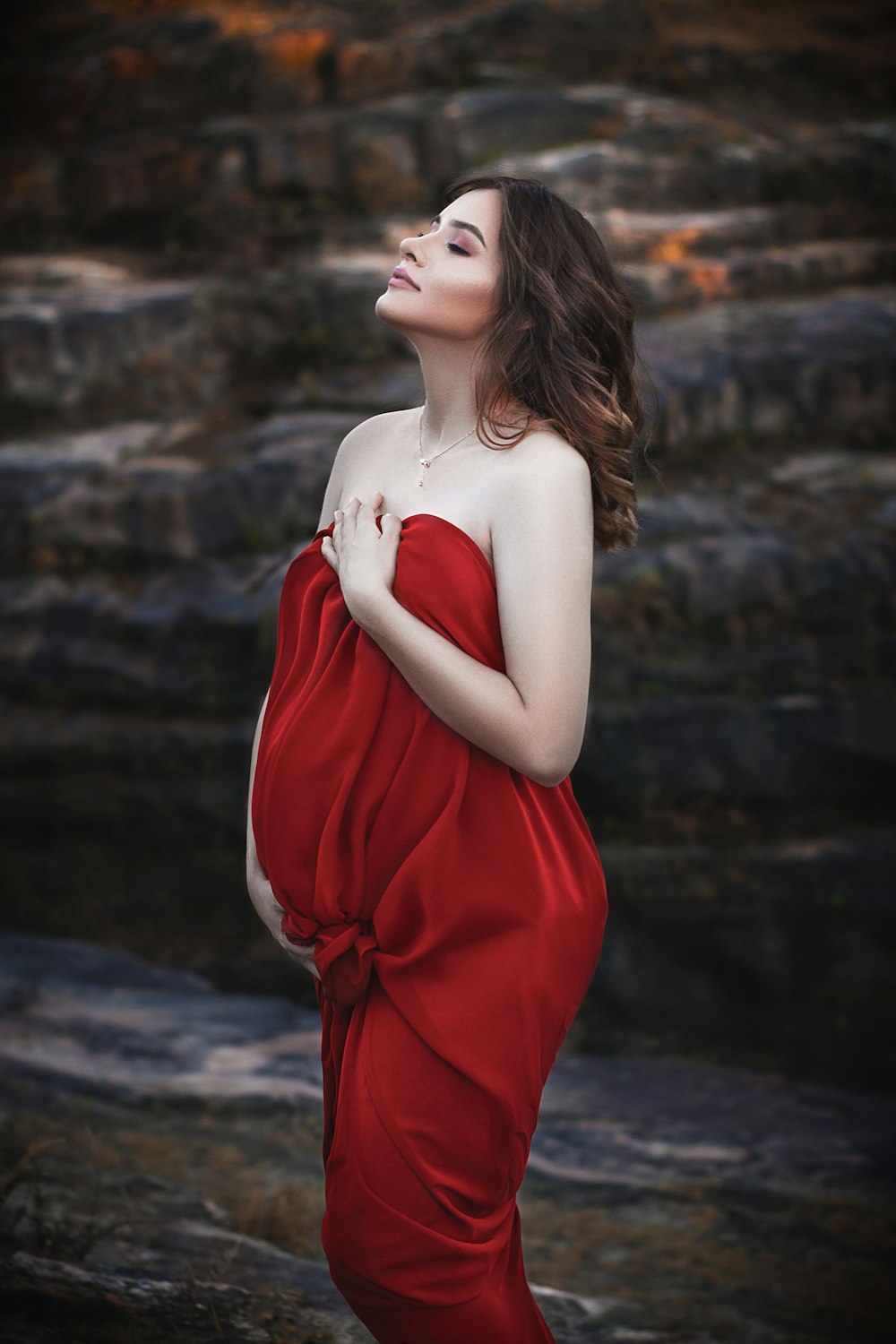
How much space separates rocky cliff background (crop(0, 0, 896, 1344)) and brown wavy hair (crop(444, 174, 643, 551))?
4.47 feet

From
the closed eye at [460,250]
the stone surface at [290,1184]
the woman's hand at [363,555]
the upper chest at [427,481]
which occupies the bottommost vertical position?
the stone surface at [290,1184]

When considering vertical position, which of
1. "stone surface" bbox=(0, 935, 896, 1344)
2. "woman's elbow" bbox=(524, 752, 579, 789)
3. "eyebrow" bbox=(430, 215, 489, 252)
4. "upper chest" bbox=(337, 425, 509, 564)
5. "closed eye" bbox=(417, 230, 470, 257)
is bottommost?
"stone surface" bbox=(0, 935, 896, 1344)

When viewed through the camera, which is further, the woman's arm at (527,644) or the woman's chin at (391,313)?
the woman's chin at (391,313)

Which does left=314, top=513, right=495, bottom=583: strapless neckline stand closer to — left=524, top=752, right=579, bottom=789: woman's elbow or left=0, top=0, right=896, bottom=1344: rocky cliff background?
left=524, top=752, right=579, bottom=789: woman's elbow

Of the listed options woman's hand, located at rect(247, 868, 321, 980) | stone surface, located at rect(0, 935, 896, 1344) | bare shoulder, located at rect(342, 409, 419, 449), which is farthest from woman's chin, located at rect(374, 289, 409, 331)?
stone surface, located at rect(0, 935, 896, 1344)

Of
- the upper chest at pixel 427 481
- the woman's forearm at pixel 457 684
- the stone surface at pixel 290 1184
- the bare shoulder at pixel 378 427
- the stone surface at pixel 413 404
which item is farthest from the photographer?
the stone surface at pixel 413 404

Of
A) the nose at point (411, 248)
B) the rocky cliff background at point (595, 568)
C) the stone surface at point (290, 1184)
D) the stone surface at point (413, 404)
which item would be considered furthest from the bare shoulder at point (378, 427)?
the stone surface at point (413, 404)

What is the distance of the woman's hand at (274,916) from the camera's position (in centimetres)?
189

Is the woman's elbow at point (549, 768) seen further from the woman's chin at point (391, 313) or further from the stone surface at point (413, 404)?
the stone surface at point (413, 404)

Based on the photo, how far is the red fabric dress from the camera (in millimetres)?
1747

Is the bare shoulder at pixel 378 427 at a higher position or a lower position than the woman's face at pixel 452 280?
lower

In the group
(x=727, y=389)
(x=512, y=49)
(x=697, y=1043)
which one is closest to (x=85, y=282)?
(x=512, y=49)

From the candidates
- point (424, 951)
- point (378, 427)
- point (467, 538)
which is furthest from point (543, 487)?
point (424, 951)

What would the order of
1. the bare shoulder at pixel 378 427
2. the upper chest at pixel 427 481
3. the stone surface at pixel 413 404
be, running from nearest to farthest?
the upper chest at pixel 427 481 < the bare shoulder at pixel 378 427 < the stone surface at pixel 413 404
